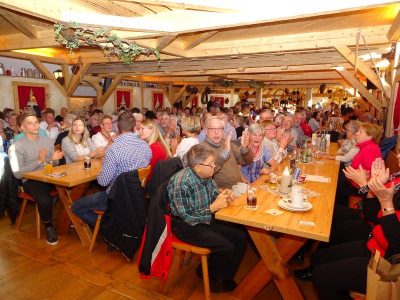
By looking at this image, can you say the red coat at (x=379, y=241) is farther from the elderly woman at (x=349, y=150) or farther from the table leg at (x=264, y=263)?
the elderly woman at (x=349, y=150)

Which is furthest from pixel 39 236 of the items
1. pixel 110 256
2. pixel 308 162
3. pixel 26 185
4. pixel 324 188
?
pixel 308 162

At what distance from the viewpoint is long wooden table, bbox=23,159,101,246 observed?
293 cm

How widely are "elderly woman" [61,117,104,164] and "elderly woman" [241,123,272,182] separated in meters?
1.96

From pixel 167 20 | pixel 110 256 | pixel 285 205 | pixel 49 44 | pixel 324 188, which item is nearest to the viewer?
pixel 285 205

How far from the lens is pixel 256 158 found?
3.44 metres

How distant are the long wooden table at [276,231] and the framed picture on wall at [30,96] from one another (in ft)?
24.8

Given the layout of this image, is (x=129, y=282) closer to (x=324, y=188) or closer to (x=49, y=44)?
(x=324, y=188)

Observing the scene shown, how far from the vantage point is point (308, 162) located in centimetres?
390

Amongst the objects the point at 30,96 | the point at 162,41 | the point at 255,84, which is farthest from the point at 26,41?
the point at 255,84

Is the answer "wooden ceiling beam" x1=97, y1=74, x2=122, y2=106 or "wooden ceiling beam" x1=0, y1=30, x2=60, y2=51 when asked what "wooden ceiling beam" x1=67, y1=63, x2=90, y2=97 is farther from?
"wooden ceiling beam" x1=0, y1=30, x2=60, y2=51

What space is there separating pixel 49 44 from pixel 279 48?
371 cm

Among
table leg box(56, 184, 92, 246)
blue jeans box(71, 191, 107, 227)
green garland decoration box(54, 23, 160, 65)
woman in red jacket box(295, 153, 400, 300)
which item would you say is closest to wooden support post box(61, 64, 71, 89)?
green garland decoration box(54, 23, 160, 65)

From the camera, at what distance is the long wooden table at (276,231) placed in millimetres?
1831

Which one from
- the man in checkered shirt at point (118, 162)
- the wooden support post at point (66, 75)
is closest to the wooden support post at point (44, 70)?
the wooden support post at point (66, 75)
